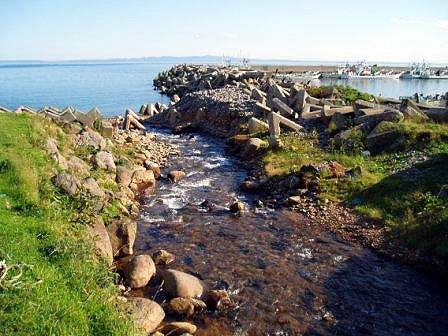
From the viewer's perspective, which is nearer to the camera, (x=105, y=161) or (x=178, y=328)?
(x=178, y=328)

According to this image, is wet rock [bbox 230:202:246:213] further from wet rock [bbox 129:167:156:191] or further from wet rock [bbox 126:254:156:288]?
wet rock [bbox 126:254:156:288]

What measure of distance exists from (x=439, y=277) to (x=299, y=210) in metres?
6.71

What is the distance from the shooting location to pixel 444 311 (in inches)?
505

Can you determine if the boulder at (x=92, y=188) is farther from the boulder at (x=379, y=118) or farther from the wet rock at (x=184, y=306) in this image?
the boulder at (x=379, y=118)

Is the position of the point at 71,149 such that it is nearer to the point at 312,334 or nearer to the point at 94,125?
the point at 94,125

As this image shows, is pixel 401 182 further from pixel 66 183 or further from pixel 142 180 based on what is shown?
pixel 66 183

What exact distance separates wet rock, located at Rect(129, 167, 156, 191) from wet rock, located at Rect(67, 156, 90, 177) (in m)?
3.01

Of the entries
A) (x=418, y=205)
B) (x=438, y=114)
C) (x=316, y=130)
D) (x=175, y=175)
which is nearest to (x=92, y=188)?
(x=175, y=175)

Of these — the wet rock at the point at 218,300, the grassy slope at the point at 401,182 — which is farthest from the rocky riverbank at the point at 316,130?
the wet rock at the point at 218,300

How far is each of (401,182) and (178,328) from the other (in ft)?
42.6

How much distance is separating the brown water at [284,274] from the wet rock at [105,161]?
2.90m

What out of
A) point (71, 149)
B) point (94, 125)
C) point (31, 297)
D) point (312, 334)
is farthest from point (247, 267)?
point (94, 125)

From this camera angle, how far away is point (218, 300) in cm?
1279

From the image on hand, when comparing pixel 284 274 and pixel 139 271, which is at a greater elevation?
pixel 139 271
